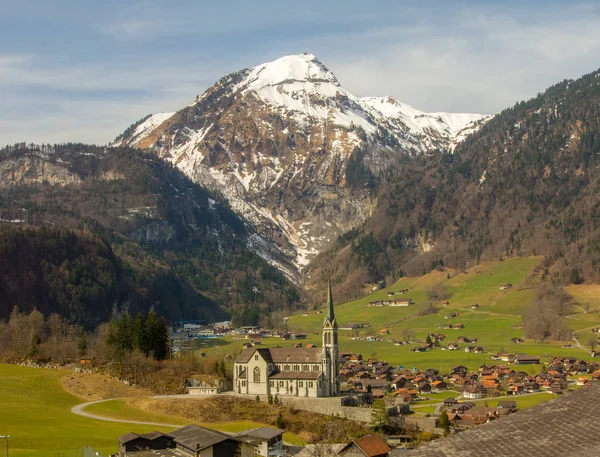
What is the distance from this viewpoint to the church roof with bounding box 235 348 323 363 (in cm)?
14350

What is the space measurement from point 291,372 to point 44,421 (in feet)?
135

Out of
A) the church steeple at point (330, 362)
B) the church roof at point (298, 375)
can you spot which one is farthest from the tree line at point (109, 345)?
the church steeple at point (330, 362)

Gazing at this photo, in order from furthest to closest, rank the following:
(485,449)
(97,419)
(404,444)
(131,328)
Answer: (131,328)
(97,419)
(404,444)
(485,449)

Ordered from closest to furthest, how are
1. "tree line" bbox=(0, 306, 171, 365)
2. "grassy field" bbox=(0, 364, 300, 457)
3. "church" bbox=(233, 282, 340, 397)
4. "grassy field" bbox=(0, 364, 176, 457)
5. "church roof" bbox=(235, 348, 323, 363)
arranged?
"grassy field" bbox=(0, 364, 176, 457)
"grassy field" bbox=(0, 364, 300, 457)
"church" bbox=(233, 282, 340, 397)
"church roof" bbox=(235, 348, 323, 363)
"tree line" bbox=(0, 306, 171, 365)

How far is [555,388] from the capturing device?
156 metres

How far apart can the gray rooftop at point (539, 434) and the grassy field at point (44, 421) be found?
256ft

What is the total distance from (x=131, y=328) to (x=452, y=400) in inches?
2039

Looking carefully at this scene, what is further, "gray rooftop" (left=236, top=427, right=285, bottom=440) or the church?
the church

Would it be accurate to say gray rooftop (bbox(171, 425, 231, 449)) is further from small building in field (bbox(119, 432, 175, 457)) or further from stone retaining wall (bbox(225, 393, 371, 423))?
stone retaining wall (bbox(225, 393, 371, 423))

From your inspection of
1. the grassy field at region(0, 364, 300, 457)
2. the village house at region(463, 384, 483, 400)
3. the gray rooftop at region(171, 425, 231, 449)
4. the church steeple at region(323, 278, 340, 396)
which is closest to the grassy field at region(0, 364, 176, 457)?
the grassy field at region(0, 364, 300, 457)

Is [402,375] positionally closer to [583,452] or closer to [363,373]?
[363,373]

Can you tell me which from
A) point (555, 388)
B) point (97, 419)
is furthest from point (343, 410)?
point (555, 388)

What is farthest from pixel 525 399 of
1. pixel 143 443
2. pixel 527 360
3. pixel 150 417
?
pixel 143 443

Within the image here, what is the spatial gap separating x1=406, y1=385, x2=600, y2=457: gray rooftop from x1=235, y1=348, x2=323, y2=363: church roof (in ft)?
419
